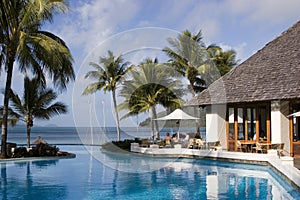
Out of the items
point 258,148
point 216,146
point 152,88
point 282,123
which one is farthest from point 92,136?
point 282,123

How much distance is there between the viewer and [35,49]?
52.0ft

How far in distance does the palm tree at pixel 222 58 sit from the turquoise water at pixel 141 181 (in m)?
11.9

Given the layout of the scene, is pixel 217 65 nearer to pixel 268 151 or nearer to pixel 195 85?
pixel 195 85

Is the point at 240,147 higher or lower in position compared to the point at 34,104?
lower

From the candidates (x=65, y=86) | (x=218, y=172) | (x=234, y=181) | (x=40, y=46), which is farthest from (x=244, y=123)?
(x=40, y=46)

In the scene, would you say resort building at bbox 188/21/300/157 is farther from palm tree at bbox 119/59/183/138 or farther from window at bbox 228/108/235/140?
palm tree at bbox 119/59/183/138

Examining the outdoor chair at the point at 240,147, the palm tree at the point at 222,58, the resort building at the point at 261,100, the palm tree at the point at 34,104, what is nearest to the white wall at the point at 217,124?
the resort building at the point at 261,100

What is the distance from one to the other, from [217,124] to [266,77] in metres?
3.11

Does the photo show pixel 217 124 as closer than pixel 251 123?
No

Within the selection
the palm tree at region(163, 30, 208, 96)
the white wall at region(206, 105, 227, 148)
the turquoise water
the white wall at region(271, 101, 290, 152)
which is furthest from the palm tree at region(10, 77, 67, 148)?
the white wall at region(271, 101, 290, 152)

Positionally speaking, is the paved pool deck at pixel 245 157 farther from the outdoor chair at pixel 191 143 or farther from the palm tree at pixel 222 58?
the palm tree at pixel 222 58

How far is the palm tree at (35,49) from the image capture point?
49.6 feet

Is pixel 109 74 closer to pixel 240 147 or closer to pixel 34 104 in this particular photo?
pixel 34 104

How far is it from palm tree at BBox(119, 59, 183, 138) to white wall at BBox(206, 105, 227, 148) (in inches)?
237
